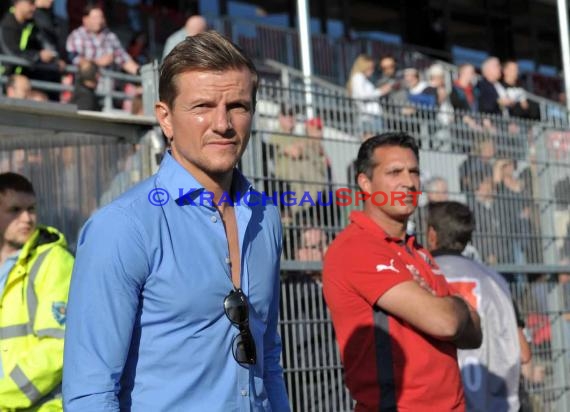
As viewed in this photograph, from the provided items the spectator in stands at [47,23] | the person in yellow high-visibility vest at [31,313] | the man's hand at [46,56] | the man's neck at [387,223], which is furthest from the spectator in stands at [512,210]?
the spectator in stands at [47,23]

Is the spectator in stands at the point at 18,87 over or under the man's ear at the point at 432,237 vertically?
over

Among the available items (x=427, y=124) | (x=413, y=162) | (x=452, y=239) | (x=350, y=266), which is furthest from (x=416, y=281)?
(x=427, y=124)

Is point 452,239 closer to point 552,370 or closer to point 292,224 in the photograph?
point 292,224

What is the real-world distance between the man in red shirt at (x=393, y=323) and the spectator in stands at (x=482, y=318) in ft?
3.43

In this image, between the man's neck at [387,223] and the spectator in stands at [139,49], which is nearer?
the man's neck at [387,223]

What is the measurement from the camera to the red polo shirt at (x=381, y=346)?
504 centimetres

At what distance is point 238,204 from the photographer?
3449 millimetres

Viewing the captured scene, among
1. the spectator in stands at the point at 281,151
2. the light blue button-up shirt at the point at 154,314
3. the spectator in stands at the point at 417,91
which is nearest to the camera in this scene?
the light blue button-up shirt at the point at 154,314

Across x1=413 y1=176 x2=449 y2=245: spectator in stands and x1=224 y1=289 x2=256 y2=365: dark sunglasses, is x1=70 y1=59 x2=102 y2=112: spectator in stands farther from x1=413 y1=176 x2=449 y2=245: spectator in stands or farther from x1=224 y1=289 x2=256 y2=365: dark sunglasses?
x1=224 y1=289 x2=256 y2=365: dark sunglasses

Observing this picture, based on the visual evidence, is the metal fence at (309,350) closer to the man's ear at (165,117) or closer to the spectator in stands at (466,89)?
the man's ear at (165,117)

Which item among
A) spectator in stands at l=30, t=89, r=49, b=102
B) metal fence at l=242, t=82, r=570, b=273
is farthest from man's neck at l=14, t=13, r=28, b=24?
metal fence at l=242, t=82, r=570, b=273

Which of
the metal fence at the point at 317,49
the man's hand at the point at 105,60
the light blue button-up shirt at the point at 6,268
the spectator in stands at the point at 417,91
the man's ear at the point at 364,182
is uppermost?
the metal fence at the point at 317,49

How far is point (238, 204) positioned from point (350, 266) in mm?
1864

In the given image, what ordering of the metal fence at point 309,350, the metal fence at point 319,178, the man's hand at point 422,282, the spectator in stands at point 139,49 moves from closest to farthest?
the man's hand at point 422,282
the metal fence at point 319,178
the metal fence at point 309,350
the spectator in stands at point 139,49
